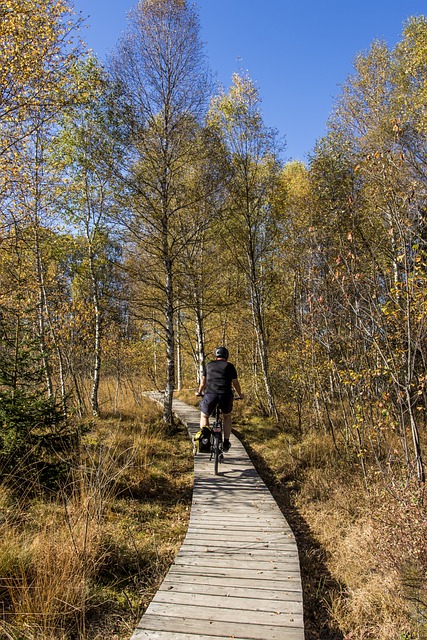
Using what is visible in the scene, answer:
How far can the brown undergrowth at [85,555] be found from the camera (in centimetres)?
319

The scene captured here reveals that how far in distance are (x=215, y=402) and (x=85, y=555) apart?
131 inches

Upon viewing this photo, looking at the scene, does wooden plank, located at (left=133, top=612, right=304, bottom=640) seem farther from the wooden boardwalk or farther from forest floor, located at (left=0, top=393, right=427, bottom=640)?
forest floor, located at (left=0, top=393, right=427, bottom=640)

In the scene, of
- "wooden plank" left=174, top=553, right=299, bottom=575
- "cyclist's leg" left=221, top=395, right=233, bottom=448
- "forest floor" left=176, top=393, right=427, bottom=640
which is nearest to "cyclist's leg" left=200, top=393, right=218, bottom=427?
"cyclist's leg" left=221, top=395, right=233, bottom=448

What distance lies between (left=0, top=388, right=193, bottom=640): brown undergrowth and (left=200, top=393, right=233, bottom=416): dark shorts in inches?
59.3

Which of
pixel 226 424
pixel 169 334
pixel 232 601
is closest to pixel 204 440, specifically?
pixel 226 424

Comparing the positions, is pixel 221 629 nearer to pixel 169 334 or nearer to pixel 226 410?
pixel 226 410

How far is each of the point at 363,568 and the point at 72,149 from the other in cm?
1245

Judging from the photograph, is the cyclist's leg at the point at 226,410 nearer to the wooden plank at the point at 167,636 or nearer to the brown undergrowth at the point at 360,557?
the brown undergrowth at the point at 360,557

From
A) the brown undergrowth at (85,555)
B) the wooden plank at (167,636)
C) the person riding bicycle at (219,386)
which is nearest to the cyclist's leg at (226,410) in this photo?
the person riding bicycle at (219,386)

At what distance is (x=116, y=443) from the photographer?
316 inches

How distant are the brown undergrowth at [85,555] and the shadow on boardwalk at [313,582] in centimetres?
151

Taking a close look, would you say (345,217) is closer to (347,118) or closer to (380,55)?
(347,118)

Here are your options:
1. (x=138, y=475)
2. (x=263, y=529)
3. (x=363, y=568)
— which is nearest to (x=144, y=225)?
(x=138, y=475)

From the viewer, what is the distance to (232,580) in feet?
11.6
